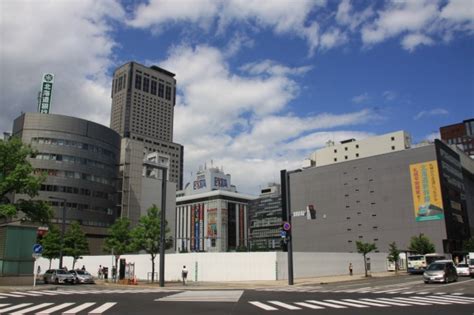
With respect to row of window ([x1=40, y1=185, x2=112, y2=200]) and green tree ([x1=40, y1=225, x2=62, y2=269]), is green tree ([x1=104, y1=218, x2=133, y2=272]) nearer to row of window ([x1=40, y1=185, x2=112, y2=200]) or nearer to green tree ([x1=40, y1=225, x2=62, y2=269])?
green tree ([x1=40, y1=225, x2=62, y2=269])

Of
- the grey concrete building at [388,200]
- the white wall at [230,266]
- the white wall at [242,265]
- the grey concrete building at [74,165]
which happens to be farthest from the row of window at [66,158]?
the white wall at [230,266]

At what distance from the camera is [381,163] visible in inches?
4338

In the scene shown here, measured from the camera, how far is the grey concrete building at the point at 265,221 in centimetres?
18588

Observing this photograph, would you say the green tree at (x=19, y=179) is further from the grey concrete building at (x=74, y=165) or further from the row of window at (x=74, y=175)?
the grey concrete building at (x=74, y=165)

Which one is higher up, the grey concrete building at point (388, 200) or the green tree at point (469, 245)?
the grey concrete building at point (388, 200)

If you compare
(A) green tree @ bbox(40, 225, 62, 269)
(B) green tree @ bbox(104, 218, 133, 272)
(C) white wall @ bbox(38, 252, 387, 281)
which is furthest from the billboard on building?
(A) green tree @ bbox(40, 225, 62, 269)

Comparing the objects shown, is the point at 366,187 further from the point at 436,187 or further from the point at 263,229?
the point at 263,229

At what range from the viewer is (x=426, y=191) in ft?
328

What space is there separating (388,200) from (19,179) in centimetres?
8968

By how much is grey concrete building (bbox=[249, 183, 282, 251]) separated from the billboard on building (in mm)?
86191

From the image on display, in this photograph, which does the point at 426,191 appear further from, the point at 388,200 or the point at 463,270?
the point at 463,270

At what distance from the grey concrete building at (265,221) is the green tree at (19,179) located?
151 m

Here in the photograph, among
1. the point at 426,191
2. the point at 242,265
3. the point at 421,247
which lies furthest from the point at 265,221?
the point at 242,265

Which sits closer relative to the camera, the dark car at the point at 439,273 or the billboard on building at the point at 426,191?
the dark car at the point at 439,273
